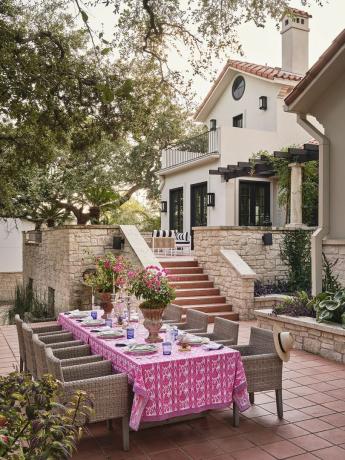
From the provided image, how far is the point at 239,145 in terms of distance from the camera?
48.8ft

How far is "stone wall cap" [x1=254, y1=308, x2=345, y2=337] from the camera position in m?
6.46

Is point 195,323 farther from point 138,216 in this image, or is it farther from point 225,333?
point 138,216

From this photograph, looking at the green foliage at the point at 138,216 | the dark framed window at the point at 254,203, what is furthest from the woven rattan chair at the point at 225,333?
the green foliage at the point at 138,216

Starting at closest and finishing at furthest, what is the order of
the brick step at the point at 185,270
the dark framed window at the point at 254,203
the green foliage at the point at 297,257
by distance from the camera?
1. the green foliage at the point at 297,257
2. the brick step at the point at 185,270
3. the dark framed window at the point at 254,203

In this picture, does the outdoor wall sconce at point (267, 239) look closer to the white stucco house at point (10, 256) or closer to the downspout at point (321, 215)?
the downspout at point (321, 215)

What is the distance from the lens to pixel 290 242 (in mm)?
11094

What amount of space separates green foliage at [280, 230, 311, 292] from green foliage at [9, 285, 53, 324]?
250 inches

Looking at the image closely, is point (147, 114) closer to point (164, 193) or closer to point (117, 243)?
point (117, 243)

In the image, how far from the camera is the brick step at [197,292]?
10172mm

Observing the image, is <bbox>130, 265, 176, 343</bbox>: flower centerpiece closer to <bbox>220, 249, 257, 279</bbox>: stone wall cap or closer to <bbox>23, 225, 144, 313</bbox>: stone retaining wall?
<bbox>23, 225, 144, 313</bbox>: stone retaining wall

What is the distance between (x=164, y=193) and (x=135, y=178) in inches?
119

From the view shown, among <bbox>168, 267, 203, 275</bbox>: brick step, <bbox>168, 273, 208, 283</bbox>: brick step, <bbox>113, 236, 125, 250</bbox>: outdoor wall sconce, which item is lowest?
<bbox>168, 273, 208, 283</bbox>: brick step

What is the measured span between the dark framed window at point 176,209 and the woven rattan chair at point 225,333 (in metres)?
12.5

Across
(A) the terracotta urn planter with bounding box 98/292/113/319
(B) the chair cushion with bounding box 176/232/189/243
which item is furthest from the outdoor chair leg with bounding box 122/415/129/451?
(B) the chair cushion with bounding box 176/232/189/243
